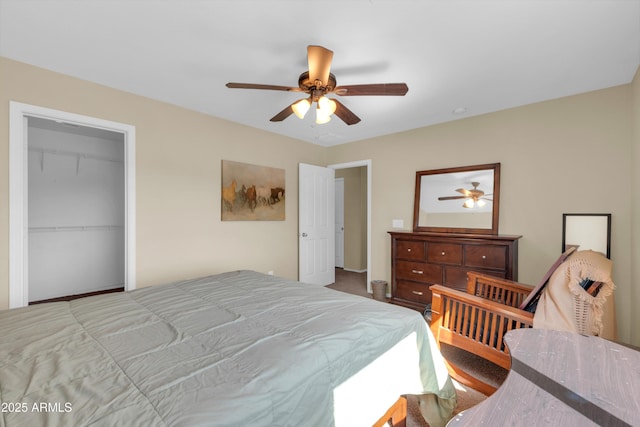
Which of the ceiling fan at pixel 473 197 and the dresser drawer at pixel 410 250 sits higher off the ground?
the ceiling fan at pixel 473 197

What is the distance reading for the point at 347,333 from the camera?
1245 millimetres

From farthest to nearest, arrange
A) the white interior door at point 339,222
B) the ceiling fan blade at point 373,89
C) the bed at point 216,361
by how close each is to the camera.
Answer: the white interior door at point 339,222, the ceiling fan blade at point 373,89, the bed at point 216,361

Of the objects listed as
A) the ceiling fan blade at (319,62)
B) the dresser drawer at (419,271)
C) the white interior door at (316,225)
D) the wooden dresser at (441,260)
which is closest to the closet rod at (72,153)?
the white interior door at (316,225)

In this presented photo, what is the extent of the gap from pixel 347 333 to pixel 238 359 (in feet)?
1.57

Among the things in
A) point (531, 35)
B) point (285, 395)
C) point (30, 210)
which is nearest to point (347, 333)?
point (285, 395)

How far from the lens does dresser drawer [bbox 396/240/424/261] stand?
3.41 metres

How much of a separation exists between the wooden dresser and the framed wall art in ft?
5.85

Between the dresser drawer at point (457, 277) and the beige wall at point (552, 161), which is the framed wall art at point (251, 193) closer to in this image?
the beige wall at point (552, 161)

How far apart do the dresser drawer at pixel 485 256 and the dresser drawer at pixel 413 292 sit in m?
0.59

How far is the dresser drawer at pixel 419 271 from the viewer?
3.27m

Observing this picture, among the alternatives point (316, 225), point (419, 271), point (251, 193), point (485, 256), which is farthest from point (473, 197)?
point (251, 193)

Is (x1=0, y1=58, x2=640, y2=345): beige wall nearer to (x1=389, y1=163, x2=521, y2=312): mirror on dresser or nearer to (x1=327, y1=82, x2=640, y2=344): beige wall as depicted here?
(x1=327, y1=82, x2=640, y2=344): beige wall

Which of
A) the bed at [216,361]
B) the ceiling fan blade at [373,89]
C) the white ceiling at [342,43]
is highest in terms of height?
the white ceiling at [342,43]

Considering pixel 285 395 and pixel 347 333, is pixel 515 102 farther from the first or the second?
pixel 285 395
